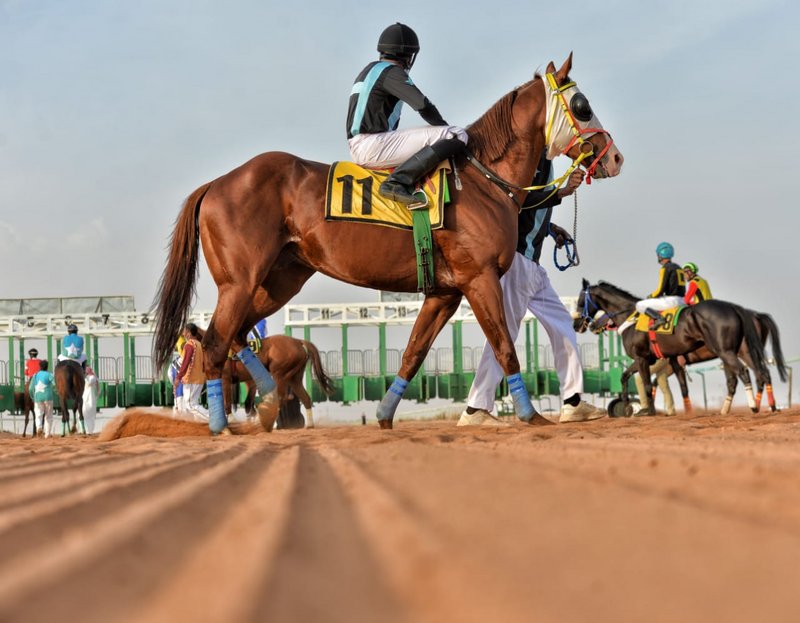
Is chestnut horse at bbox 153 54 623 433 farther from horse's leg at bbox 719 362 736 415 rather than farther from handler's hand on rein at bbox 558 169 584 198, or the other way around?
horse's leg at bbox 719 362 736 415

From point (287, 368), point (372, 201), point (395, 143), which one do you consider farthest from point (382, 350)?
point (372, 201)

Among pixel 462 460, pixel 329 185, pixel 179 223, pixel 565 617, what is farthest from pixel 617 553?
pixel 179 223

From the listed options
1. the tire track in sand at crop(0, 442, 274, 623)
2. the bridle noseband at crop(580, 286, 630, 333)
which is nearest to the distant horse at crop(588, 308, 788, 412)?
the bridle noseband at crop(580, 286, 630, 333)

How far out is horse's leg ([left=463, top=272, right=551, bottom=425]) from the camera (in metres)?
5.84

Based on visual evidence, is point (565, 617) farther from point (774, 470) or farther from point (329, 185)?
point (329, 185)

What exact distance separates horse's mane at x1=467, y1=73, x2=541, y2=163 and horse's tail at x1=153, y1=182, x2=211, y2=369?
76.0 inches

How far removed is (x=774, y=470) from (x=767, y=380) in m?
11.9

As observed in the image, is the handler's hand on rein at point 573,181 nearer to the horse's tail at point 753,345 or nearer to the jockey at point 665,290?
the horse's tail at point 753,345

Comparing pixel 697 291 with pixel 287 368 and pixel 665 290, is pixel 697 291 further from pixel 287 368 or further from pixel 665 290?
pixel 287 368

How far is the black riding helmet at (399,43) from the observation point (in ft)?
21.2

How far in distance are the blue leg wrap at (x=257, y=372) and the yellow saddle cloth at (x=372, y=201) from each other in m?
1.27

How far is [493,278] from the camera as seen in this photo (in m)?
5.85

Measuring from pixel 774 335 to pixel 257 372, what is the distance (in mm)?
9193

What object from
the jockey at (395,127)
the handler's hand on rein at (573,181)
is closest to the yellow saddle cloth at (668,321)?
the handler's hand on rein at (573,181)
